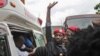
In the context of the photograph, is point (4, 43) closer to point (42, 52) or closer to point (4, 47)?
point (4, 47)

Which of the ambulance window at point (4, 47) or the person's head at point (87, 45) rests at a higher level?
the person's head at point (87, 45)

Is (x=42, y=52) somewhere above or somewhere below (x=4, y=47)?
below

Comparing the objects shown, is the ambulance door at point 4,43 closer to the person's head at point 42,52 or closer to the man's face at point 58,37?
the person's head at point 42,52

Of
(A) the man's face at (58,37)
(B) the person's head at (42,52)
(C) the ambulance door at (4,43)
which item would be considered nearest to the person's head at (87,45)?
(C) the ambulance door at (4,43)

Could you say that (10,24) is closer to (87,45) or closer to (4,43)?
(4,43)

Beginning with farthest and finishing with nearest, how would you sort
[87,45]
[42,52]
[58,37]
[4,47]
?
[58,37] < [42,52] < [4,47] < [87,45]

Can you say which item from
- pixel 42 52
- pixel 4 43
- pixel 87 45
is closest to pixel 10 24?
pixel 42 52

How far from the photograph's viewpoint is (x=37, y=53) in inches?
187

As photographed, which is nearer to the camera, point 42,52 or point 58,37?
point 42,52

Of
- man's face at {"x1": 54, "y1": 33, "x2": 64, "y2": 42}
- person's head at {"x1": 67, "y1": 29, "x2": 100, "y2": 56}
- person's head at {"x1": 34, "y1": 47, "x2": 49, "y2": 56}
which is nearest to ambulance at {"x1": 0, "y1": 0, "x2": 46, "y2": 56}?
person's head at {"x1": 34, "y1": 47, "x2": 49, "y2": 56}

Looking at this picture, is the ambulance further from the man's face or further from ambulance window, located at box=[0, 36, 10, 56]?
the man's face

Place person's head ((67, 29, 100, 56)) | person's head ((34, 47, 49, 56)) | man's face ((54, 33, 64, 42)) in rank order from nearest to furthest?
person's head ((67, 29, 100, 56)) < person's head ((34, 47, 49, 56)) < man's face ((54, 33, 64, 42))

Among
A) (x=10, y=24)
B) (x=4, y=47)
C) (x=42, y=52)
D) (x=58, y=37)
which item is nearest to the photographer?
(x=4, y=47)

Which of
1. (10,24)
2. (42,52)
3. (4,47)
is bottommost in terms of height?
(42,52)
